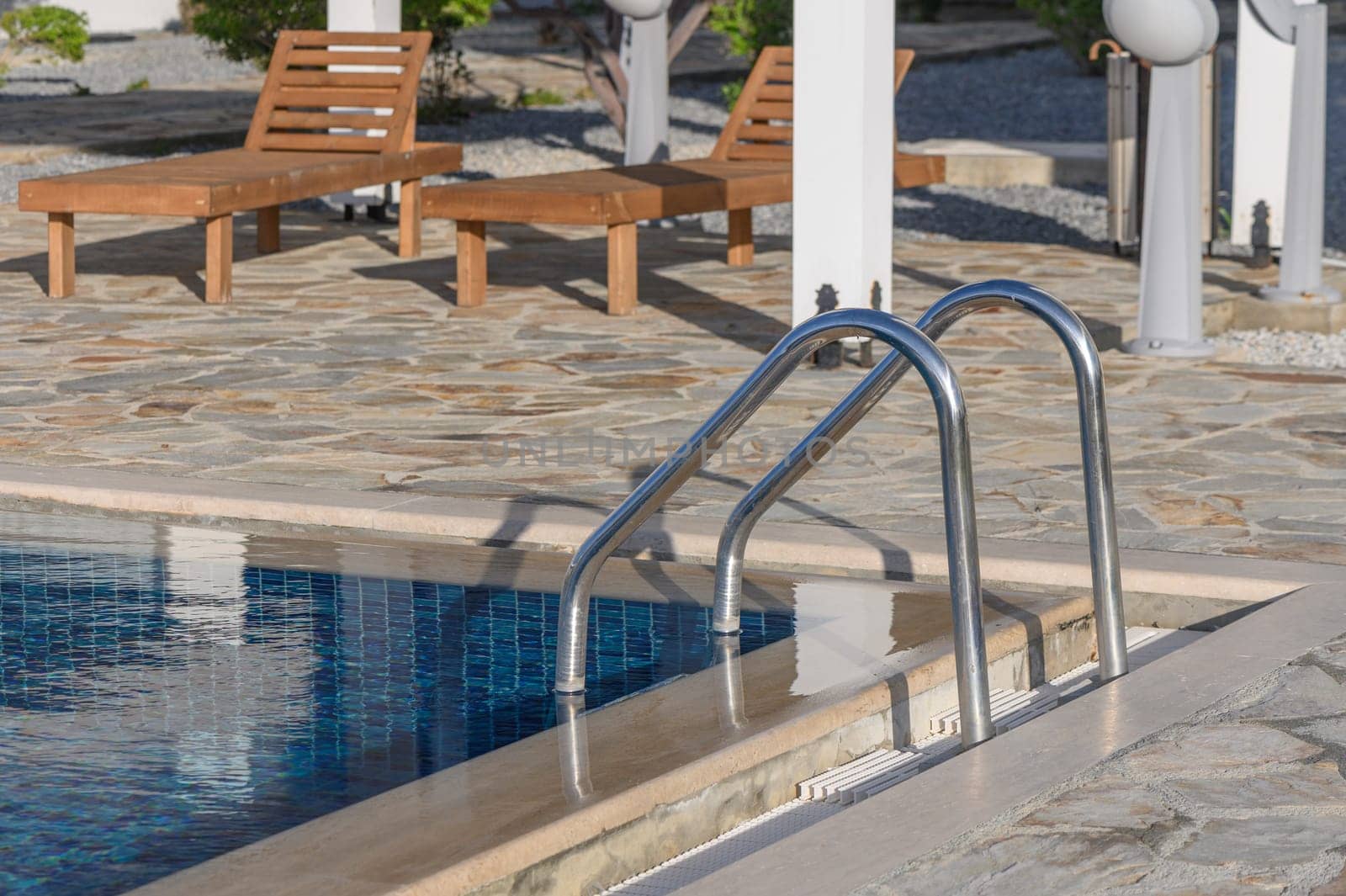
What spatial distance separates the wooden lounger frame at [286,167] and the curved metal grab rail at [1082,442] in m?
4.86

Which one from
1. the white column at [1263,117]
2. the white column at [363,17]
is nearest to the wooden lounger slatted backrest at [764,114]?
the white column at [1263,117]

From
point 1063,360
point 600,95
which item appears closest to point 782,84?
point 1063,360

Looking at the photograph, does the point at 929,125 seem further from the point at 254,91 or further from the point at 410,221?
the point at 410,221

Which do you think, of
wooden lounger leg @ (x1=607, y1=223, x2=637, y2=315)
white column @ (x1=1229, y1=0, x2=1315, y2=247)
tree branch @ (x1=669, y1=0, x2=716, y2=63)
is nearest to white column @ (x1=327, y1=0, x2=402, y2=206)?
wooden lounger leg @ (x1=607, y1=223, x2=637, y2=315)

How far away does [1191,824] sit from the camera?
295cm

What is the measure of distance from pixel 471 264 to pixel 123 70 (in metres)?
14.1

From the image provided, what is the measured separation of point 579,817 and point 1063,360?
4876 millimetres

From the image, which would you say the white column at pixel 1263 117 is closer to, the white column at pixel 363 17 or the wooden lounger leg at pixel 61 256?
the white column at pixel 363 17

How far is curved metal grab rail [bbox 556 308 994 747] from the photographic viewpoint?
3193 millimetres

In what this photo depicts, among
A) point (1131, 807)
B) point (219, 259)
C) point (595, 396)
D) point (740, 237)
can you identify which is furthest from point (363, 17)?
point (1131, 807)

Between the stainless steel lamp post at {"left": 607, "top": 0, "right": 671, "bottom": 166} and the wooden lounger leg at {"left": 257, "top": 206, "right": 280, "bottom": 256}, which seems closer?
the wooden lounger leg at {"left": 257, "top": 206, "right": 280, "bottom": 256}

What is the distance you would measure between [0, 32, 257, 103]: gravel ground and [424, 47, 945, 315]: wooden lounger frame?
1048 cm

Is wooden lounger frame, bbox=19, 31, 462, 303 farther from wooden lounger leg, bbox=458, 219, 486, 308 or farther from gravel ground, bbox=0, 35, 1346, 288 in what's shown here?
gravel ground, bbox=0, 35, 1346, 288

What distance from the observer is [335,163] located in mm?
9344
